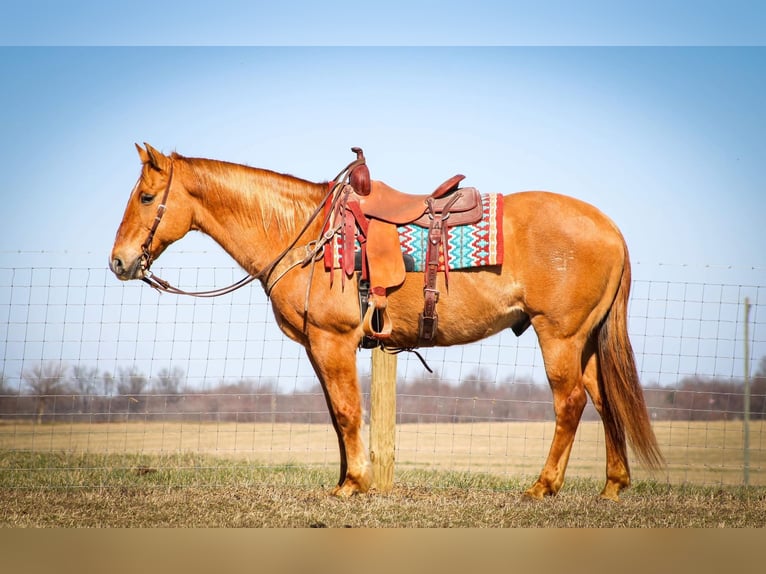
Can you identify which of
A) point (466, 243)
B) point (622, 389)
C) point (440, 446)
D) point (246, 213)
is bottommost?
point (440, 446)

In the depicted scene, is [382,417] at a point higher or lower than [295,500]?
higher

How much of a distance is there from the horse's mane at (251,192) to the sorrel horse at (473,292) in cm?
1

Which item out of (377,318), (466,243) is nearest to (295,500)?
(377,318)

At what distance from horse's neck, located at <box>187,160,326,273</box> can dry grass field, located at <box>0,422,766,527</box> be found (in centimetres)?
183

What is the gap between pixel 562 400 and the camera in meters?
4.91

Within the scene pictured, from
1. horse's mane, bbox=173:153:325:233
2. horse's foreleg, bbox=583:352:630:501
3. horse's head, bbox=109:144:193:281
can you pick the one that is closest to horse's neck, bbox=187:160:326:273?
horse's mane, bbox=173:153:325:233

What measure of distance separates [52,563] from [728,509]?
4.50m

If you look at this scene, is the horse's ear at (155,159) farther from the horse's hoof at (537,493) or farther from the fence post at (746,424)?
the fence post at (746,424)

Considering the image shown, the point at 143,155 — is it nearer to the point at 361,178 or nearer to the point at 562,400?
the point at 361,178

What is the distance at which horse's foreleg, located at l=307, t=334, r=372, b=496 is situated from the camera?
16.3ft

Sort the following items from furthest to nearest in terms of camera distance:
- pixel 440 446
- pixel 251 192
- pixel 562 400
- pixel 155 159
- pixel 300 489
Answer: pixel 440 446 → pixel 300 489 → pixel 251 192 → pixel 155 159 → pixel 562 400

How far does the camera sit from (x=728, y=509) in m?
5.10

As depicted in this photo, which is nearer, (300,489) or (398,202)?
(398,202)

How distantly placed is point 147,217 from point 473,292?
95.6 inches
